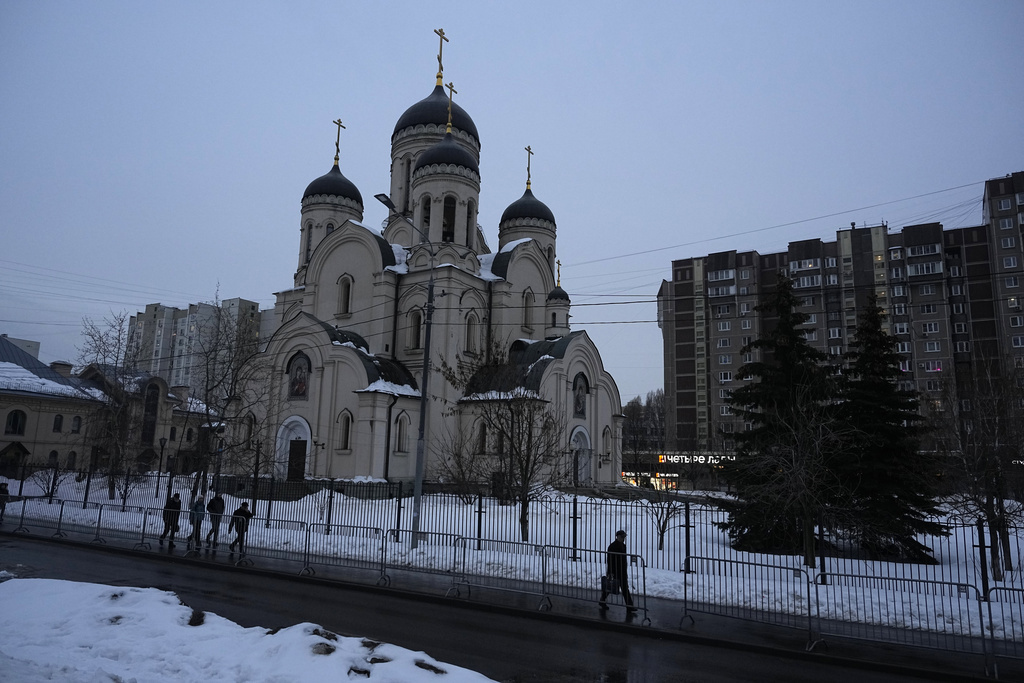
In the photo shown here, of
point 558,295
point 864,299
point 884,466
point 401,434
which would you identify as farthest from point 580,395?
point 864,299

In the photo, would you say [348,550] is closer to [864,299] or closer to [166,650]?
[166,650]

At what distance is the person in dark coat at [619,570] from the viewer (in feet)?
37.7

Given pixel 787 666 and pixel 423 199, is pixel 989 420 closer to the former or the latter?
pixel 787 666

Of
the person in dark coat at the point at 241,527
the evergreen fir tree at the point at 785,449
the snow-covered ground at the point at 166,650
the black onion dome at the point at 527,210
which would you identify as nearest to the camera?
the snow-covered ground at the point at 166,650

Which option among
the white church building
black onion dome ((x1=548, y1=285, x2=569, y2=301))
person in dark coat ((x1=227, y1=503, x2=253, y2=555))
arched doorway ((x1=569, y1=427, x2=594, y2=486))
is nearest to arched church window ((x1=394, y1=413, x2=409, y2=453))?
the white church building

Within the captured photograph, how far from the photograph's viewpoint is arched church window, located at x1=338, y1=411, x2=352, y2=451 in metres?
31.6

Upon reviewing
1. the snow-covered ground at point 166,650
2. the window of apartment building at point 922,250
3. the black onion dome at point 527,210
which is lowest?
the snow-covered ground at point 166,650

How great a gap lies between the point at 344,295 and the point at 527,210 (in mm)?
13647

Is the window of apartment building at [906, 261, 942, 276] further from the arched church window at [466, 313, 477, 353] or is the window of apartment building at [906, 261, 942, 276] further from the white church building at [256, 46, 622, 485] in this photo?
the arched church window at [466, 313, 477, 353]

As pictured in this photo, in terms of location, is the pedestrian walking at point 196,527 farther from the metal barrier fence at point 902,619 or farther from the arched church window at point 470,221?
the arched church window at point 470,221

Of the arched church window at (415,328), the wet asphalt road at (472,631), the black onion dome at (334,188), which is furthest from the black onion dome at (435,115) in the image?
the wet asphalt road at (472,631)

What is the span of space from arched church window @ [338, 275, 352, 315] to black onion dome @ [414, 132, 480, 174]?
24.4 ft

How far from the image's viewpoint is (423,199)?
37.3 m

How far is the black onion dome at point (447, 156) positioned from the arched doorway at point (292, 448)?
15417 mm
